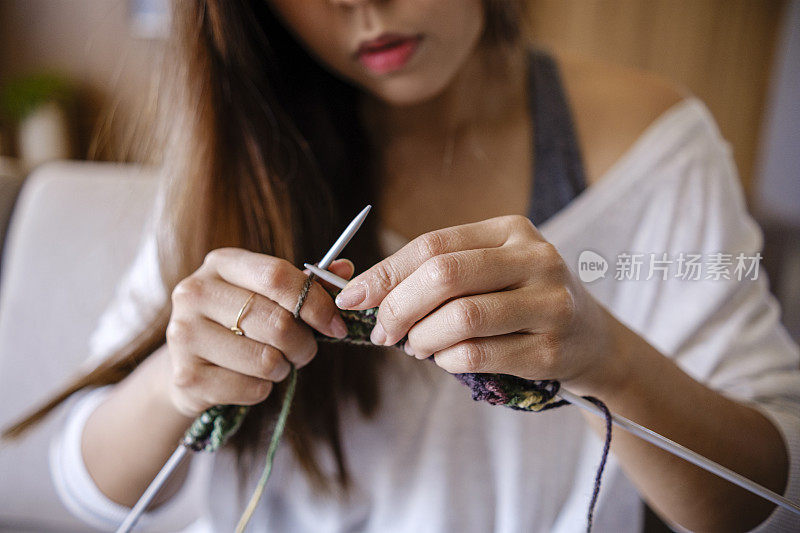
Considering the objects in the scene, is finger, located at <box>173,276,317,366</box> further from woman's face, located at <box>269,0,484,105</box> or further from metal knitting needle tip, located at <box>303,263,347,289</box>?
woman's face, located at <box>269,0,484,105</box>

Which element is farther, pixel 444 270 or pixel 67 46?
pixel 67 46

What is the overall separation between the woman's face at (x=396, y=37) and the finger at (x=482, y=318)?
0.21 meters

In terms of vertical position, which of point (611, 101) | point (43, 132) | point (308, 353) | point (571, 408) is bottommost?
point (43, 132)

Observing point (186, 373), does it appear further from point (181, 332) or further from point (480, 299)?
point (480, 299)

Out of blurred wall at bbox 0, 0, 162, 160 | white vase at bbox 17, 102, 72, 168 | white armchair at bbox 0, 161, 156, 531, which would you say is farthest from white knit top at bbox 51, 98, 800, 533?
blurred wall at bbox 0, 0, 162, 160

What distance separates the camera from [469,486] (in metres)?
0.52

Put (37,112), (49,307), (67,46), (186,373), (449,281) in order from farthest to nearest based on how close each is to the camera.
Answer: (67,46), (37,112), (49,307), (186,373), (449,281)

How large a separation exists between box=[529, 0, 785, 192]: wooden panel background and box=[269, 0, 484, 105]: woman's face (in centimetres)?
13

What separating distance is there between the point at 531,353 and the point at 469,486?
0.84 ft

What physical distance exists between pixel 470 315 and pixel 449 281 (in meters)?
0.02

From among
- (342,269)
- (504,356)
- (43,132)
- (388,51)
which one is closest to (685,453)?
(504,356)

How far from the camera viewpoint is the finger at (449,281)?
30cm

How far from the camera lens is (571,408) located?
1.59 feet

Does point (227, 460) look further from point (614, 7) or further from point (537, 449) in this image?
point (614, 7)
